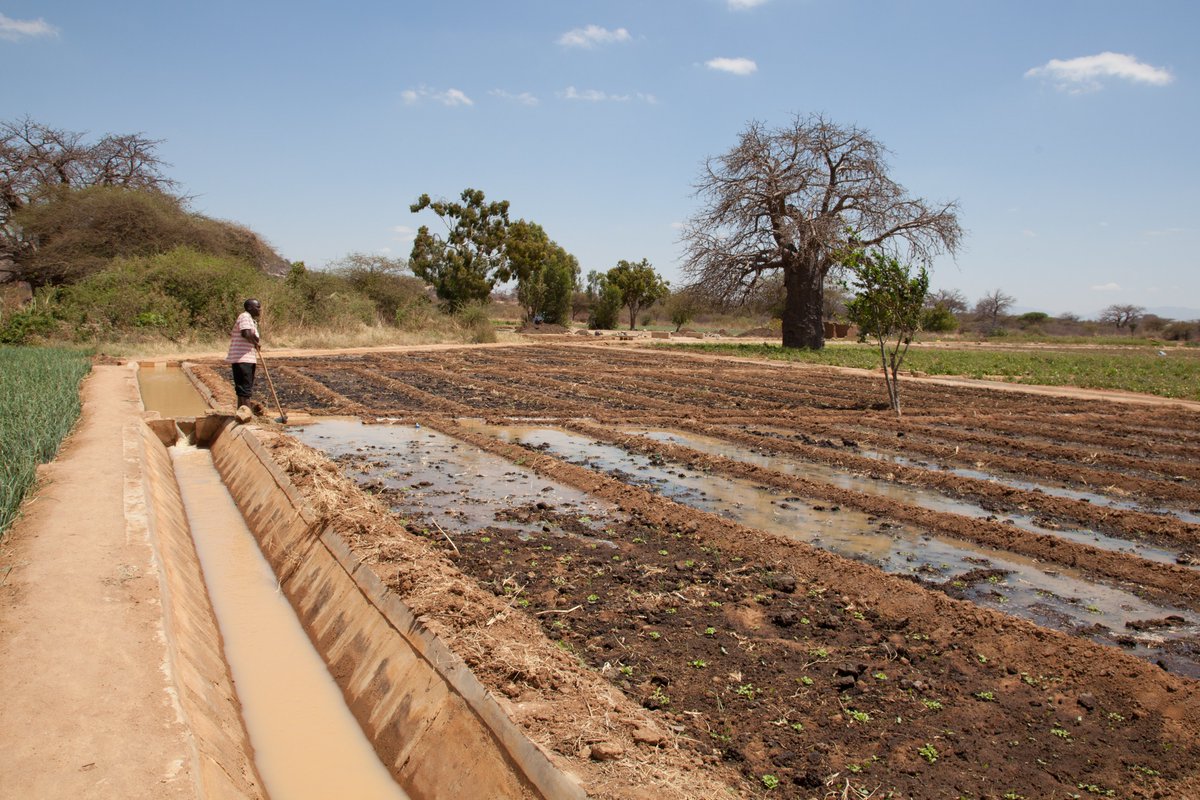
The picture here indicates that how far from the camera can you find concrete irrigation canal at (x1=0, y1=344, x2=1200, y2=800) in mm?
3326

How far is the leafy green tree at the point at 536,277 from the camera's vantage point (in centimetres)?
4959

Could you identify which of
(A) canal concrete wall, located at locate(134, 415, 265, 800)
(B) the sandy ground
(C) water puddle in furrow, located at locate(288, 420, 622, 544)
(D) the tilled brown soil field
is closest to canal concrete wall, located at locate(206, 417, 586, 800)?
(D) the tilled brown soil field

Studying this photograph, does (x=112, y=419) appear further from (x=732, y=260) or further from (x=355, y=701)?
(x=732, y=260)

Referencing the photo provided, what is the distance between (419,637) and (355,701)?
0.67 meters

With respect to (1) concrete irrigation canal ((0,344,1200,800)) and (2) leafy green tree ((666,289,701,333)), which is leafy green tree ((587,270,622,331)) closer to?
(2) leafy green tree ((666,289,701,333))

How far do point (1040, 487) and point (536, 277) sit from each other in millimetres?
43654

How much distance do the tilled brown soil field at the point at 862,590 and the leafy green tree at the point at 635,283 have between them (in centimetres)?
4931

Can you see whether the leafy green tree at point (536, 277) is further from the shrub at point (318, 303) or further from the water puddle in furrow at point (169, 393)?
the water puddle in furrow at point (169, 393)

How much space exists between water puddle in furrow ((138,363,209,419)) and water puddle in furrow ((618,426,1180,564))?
25.7ft

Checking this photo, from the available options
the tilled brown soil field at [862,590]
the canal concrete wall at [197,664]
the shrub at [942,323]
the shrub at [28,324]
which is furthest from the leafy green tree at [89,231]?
the shrub at [942,323]

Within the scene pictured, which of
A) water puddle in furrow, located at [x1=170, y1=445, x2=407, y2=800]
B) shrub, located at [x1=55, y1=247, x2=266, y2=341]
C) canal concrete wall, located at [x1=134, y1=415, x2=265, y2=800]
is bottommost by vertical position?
water puddle in furrow, located at [x1=170, y1=445, x2=407, y2=800]

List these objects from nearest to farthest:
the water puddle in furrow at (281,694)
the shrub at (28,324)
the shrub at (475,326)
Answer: the water puddle in furrow at (281,694) < the shrub at (28,324) < the shrub at (475,326)

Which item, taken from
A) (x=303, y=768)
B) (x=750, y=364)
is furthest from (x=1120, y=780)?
(x=750, y=364)

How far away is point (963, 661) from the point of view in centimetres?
445
